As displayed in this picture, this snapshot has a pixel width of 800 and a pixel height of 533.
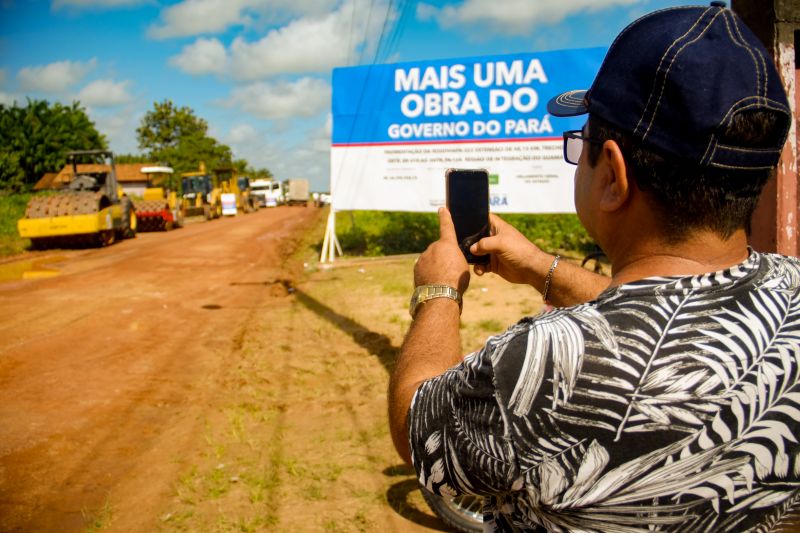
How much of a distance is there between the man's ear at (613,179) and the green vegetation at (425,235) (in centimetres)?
1235

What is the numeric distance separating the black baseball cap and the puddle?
13.1 metres

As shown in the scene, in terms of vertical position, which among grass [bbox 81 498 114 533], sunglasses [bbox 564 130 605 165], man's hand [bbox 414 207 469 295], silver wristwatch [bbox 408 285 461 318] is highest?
sunglasses [bbox 564 130 605 165]

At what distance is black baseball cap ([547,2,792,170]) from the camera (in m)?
0.98

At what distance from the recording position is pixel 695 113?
0.98m

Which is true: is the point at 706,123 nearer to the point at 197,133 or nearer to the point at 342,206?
the point at 342,206

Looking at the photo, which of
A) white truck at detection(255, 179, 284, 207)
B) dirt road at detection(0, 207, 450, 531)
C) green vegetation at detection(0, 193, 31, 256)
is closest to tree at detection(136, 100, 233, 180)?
white truck at detection(255, 179, 284, 207)

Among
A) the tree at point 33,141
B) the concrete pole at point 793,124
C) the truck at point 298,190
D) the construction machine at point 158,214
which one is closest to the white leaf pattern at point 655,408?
the concrete pole at point 793,124

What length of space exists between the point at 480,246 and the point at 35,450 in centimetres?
417

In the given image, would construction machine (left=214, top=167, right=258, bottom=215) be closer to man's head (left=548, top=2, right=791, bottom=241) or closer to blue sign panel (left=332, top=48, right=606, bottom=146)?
blue sign panel (left=332, top=48, right=606, bottom=146)

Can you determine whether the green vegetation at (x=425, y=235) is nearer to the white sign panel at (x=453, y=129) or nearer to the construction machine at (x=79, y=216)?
the white sign panel at (x=453, y=129)

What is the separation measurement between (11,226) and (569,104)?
2333 cm

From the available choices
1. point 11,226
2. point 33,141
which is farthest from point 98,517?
point 33,141

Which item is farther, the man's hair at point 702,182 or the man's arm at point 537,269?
the man's arm at point 537,269

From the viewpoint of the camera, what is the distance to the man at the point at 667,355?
957 millimetres
